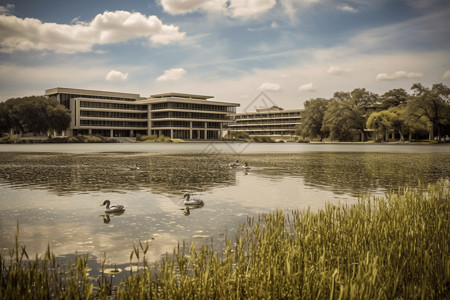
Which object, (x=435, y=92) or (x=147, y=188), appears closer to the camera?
(x=147, y=188)

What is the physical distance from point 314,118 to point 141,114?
213 ft

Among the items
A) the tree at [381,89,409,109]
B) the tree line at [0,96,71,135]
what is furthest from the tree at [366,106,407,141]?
the tree line at [0,96,71,135]

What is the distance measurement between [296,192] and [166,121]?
130 m

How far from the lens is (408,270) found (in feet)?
22.7

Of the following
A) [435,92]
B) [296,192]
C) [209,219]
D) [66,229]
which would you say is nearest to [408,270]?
[209,219]

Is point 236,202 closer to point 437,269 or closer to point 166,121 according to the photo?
point 437,269

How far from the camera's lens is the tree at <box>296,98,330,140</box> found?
416 feet

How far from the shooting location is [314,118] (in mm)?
126562

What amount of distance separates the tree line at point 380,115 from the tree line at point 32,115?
72.1 m

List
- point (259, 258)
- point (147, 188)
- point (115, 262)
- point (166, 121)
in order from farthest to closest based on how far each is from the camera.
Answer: point (166, 121) < point (147, 188) < point (115, 262) < point (259, 258)

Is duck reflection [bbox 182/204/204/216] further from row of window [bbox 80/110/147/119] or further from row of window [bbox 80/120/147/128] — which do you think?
row of window [bbox 80/110/147/119]

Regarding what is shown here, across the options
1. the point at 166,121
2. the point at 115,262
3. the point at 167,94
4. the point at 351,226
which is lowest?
the point at 115,262

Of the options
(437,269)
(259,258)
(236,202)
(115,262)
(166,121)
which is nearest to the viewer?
(437,269)

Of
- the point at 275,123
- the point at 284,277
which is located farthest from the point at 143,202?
the point at 275,123
